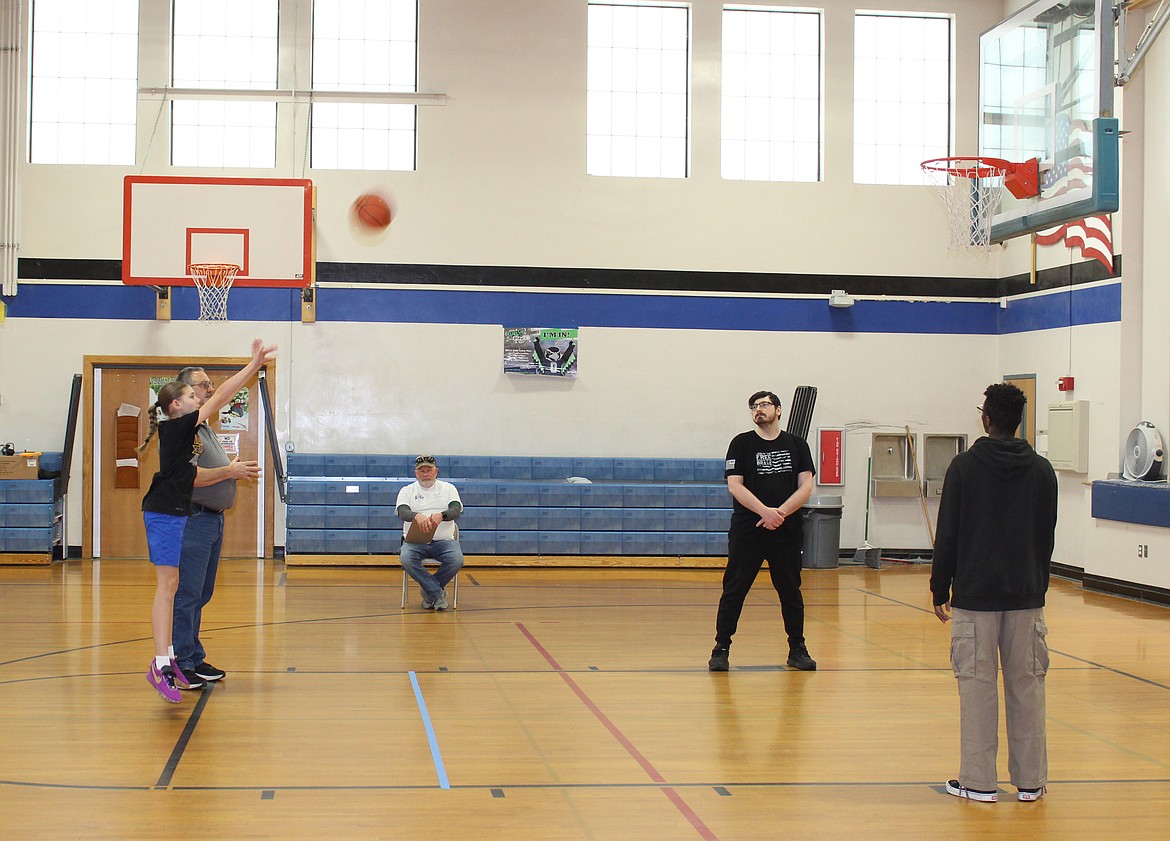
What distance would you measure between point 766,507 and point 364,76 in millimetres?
8755

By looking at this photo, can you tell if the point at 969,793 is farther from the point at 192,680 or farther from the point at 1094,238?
the point at 1094,238

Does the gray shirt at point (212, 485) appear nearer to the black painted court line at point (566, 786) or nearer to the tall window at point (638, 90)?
the black painted court line at point (566, 786)

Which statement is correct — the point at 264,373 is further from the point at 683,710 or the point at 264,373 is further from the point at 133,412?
the point at 683,710

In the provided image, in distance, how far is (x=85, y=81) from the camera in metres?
13.3

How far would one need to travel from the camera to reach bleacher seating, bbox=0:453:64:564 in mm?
12594

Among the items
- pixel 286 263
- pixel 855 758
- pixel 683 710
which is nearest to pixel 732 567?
pixel 683 710

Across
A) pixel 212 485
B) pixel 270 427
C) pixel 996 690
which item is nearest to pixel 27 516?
pixel 270 427

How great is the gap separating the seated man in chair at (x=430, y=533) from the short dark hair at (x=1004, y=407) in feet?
18.0

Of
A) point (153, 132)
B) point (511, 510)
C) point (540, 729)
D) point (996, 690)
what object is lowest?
point (540, 729)

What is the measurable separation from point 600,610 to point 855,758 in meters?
4.77

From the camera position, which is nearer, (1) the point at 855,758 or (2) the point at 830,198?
(1) the point at 855,758

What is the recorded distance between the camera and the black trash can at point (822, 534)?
13500 millimetres

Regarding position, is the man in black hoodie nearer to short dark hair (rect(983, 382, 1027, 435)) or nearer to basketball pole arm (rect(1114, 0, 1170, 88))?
short dark hair (rect(983, 382, 1027, 435))

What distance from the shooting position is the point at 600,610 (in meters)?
10.0
